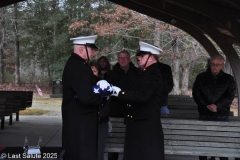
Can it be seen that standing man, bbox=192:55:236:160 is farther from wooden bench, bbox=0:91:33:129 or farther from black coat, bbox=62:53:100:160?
wooden bench, bbox=0:91:33:129

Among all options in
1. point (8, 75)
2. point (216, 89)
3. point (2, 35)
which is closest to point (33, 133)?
point (216, 89)

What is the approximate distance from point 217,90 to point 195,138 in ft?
2.41

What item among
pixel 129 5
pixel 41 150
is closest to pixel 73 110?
pixel 41 150

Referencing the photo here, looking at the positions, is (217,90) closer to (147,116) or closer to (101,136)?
(101,136)

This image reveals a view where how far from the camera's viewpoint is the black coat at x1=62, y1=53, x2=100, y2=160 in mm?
3945

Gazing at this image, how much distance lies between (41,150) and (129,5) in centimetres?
800

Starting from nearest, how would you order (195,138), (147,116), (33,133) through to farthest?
(147,116) < (195,138) < (33,133)

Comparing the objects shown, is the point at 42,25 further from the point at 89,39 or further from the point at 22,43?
the point at 89,39

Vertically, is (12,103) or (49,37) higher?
(49,37)

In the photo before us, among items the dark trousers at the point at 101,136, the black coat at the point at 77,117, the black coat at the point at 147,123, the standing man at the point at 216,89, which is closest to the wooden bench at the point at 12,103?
the dark trousers at the point at 101,136

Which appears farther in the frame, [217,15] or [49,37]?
[49,37]

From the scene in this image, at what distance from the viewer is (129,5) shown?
1133 cm

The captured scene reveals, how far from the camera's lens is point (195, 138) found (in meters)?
5.80

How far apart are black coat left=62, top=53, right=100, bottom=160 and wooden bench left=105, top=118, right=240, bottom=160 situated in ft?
5.63
